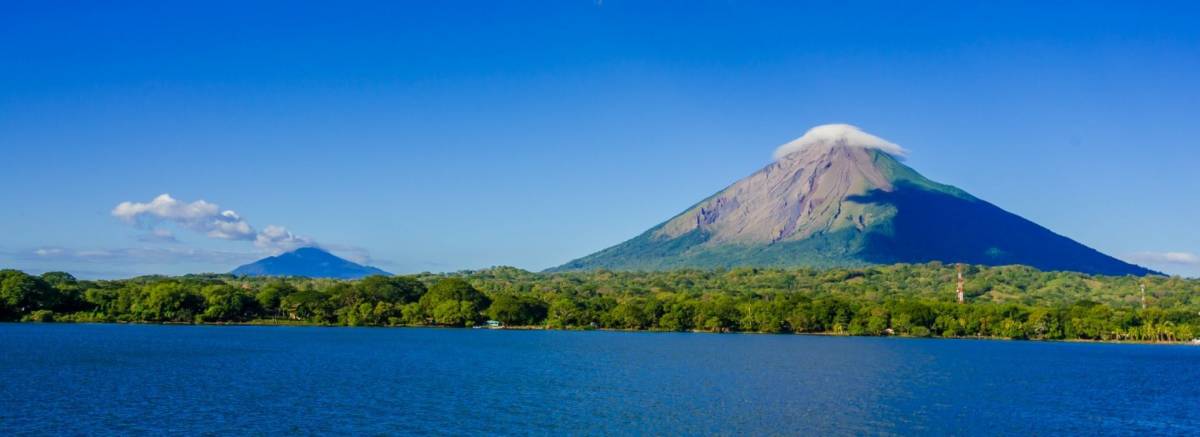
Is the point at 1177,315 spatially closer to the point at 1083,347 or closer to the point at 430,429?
the point at 1083,347

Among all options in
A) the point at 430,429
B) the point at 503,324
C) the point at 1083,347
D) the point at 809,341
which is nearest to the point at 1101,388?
the point at 430,429

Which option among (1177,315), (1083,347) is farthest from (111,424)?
(1177,315)

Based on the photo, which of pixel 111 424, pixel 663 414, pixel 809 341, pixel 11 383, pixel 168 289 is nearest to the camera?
pixel 111 424

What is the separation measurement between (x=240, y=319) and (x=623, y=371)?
83.8 meters

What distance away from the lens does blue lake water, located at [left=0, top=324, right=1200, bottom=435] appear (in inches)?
1597

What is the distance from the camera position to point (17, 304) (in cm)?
11869

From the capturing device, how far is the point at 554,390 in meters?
53.0

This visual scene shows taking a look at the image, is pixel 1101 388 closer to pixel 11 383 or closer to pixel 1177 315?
pixel 11 383

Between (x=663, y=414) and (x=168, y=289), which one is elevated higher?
(x=168, y=289)

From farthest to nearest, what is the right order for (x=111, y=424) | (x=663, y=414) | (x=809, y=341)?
(x=809, y=341), (x=663, y=414), (x=111, y=424)

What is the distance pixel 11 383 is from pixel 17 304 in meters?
81.7

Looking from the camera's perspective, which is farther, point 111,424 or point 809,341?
point 809,341

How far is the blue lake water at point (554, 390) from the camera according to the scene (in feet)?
133

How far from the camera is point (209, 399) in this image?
45.0m
